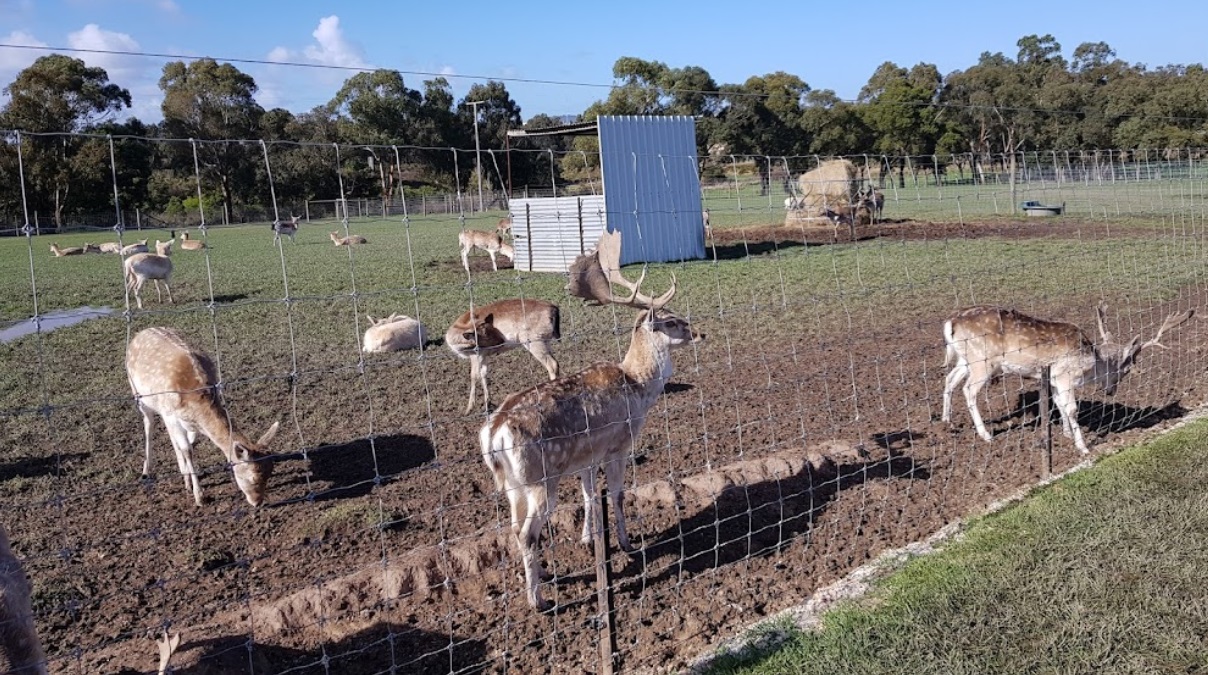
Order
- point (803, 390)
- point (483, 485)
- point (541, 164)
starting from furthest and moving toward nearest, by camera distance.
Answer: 1. point (541, 164)
2. point (803, 390)
3. point (483, 485)

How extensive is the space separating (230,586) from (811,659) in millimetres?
3366

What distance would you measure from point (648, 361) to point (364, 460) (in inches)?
114

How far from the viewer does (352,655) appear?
4.79 m

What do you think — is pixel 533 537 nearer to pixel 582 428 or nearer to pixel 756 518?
pixel 582 428

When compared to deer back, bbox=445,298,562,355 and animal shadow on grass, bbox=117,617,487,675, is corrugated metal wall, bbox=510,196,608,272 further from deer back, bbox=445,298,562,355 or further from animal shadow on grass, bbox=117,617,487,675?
animal shadow on grass, bbox=117,617,487,675

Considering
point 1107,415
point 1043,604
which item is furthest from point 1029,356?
point 1043,604

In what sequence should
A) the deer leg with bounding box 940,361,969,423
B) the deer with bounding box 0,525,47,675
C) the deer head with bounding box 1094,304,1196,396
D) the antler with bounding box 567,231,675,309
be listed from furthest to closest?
the deer leg with bounding box 940,361,969,423 < the deer head with bounding box 1094,304,1196,396 < the antler with bounding box 567,231,675,309 < the deer with bounding box 0,525,47,675

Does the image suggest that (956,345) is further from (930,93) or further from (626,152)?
(930,93)

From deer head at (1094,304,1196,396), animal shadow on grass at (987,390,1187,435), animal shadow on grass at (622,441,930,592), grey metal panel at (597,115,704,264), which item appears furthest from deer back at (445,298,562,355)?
grey metal panel at (597,115,704,264)

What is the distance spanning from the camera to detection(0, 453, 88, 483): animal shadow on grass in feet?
25.6

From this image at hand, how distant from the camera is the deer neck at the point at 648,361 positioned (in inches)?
256

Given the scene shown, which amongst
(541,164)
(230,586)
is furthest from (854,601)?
(541,164)

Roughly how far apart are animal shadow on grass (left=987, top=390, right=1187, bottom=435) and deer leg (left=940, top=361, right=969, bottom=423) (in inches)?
15.6

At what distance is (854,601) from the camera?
4.85m
